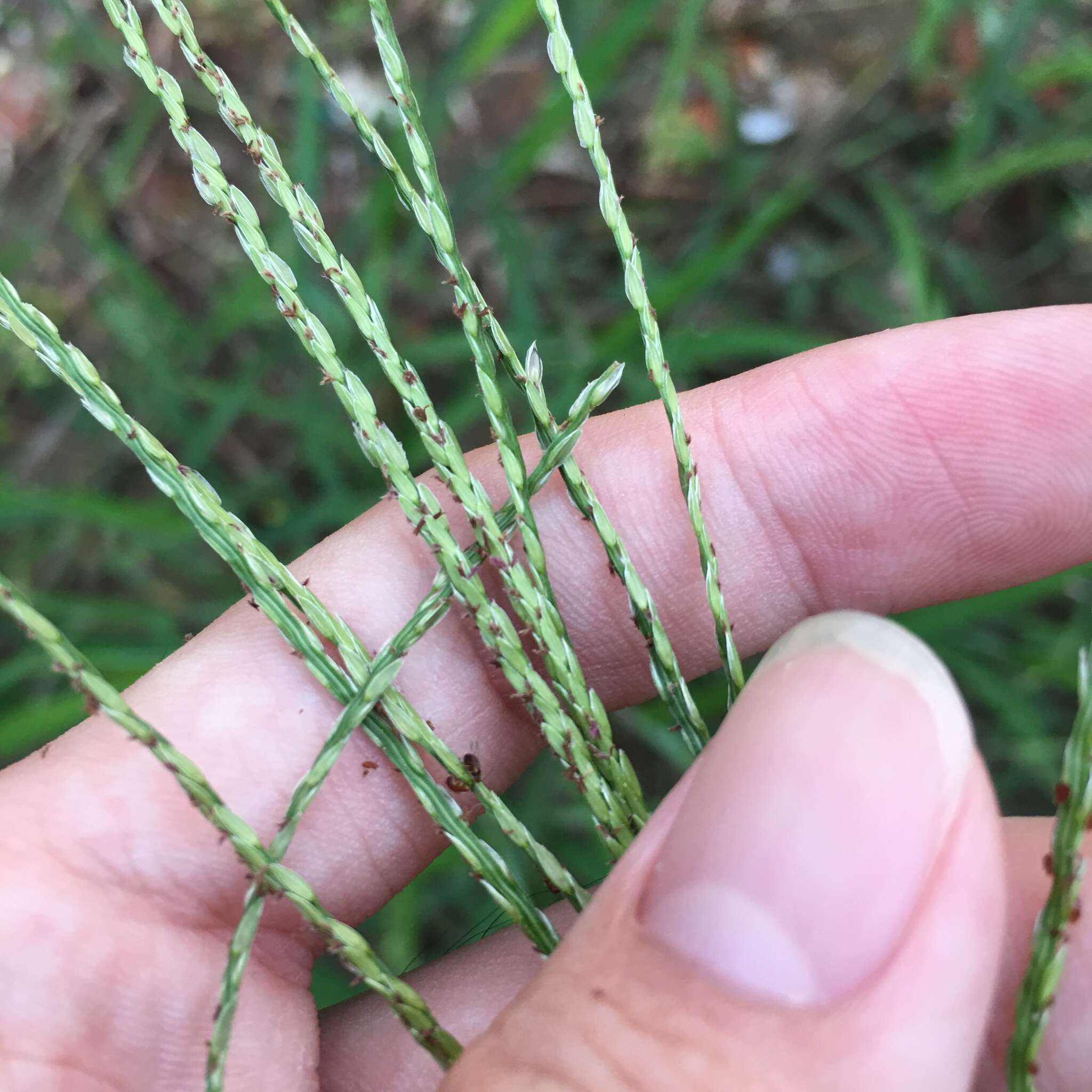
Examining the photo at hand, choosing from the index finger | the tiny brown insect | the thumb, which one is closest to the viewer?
the thumb

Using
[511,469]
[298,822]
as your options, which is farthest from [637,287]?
[298,822]

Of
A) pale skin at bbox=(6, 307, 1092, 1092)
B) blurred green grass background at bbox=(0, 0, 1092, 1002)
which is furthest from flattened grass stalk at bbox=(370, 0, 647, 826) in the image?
blurred green grass background at bbox=(0, 0, 1092, 1002)

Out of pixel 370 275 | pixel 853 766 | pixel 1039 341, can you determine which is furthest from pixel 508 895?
pixel 370 275

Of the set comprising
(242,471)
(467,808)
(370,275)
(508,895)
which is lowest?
(467,808)

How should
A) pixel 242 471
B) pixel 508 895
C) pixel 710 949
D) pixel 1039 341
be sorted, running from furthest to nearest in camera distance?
pixel 242 471 → pixel 1039 341 → pixel 508 895 → pixel 710 949

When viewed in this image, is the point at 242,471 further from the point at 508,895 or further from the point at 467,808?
the point at 508,895

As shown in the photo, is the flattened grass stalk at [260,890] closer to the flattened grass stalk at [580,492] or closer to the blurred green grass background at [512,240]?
the flattened grass stalk at [580,492]

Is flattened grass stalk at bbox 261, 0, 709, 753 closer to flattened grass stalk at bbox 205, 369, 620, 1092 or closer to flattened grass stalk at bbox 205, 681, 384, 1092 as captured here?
flattened grass stalk at bbox 205, 369, 620, 1092

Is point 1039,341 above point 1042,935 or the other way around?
above
